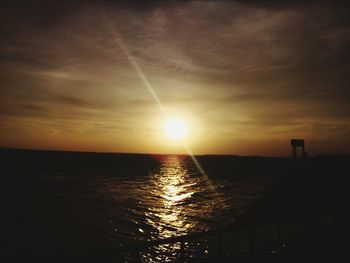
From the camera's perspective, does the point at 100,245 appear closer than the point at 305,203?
No

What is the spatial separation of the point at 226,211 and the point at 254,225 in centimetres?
2861

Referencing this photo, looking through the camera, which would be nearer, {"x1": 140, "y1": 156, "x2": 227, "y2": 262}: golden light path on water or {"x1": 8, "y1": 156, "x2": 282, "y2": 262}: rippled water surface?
{"x1": 140, "y1": 156, "x2": 227, "y2": 262}: golden light path on water

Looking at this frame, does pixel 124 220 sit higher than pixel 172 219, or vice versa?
pixel 124 220

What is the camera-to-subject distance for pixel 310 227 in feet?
33.2

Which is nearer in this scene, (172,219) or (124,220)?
(124,220)

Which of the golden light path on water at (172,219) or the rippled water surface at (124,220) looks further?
the rippled water surface at (124,220)

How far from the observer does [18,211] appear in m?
34.2

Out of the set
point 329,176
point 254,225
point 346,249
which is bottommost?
point 346,249

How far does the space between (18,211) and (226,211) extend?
27.6 meters

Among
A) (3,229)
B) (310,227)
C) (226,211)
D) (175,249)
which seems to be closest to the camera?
(310,227)

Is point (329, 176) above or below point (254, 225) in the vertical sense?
above

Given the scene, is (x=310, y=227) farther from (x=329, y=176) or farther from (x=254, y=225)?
(x=254, y=225)

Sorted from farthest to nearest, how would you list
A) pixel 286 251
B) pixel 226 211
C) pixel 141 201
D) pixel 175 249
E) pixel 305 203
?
pixel 141 201 < pixel 226 211 < pixel 175 249 < pixel 305 203 < pixel 286 251

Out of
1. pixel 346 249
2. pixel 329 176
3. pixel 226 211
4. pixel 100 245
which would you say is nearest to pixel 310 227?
pixel 346 249
